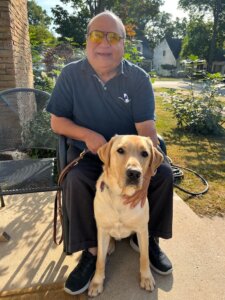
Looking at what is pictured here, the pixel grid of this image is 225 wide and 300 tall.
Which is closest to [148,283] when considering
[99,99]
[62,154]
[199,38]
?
[62,154]

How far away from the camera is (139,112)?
236 cm

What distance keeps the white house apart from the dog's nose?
44079 mm

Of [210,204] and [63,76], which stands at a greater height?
[63,76]

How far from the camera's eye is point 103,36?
2275mm

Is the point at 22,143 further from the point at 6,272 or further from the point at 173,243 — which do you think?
the point at 173,243

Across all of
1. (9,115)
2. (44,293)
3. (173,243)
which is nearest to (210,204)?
(173,243)

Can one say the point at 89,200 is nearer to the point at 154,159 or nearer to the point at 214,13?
the point at 154,159

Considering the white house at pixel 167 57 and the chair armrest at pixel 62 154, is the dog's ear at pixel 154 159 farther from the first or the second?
the white house at pixel 167 57

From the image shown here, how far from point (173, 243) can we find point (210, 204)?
1128mm

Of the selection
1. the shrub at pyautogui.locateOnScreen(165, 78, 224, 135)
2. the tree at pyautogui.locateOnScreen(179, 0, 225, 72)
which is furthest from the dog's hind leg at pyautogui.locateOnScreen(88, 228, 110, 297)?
the tree at pyautogui.locateOnScreen(179, 0, 225, 72)

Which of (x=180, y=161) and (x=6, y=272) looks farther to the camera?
(x=180, y=161)

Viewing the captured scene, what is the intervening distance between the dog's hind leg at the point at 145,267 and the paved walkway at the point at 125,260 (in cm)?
5

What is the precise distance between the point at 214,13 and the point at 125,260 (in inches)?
1470

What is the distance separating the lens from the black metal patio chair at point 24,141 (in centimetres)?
255
